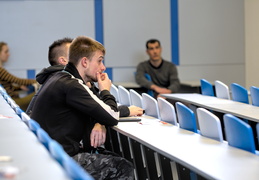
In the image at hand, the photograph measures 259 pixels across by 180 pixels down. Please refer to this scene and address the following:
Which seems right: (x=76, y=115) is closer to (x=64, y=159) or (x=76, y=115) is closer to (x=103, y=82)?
(x=103, y=82)

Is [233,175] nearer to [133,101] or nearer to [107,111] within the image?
[107,111]

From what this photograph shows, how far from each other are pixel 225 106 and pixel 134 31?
14.1ft

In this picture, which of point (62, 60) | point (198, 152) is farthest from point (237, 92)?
point (198, 152)

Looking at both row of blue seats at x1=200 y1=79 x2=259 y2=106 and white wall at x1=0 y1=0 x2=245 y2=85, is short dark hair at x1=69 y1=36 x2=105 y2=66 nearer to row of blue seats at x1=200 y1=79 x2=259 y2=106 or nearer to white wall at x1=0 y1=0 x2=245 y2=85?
row of blue seats at x1=200 y1=79 x2=259 y2=106

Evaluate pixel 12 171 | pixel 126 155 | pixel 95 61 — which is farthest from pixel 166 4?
pixel 12 171

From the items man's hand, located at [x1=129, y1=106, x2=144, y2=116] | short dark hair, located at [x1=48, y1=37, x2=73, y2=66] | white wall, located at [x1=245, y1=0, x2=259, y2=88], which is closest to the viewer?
man's hand, located at [x1=129, y1=106, x2=144, y2=116]

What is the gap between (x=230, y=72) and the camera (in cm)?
935

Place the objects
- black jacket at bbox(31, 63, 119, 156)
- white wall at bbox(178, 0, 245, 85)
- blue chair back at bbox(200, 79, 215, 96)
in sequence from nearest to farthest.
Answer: black jacket at bbox(31, 63, 119, 156) → blue chair back at bbox(200, 79, 215, 96) → white wall at bbox(178, 0, 245, 85)

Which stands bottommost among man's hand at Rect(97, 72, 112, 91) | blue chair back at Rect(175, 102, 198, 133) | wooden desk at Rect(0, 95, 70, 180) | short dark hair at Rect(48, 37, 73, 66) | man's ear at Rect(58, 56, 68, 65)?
blue chair back at Rect(175, 102, 198, 133)

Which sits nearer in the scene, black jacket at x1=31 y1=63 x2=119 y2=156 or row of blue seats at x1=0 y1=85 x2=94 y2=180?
row of blue seats at x1=0 y1=85 x2=94 y2=180

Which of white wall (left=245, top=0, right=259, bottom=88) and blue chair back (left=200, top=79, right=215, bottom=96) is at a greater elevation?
white wall (left=245, top=0, right=259, bottom=88)

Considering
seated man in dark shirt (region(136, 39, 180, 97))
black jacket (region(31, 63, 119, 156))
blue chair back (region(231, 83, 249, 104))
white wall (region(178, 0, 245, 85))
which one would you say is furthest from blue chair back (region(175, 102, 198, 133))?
white wall (region(178, 0, 245, 85))

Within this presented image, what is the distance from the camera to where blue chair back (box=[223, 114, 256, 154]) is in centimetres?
287

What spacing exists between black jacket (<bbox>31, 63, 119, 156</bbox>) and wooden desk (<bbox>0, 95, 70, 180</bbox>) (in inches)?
16.3
